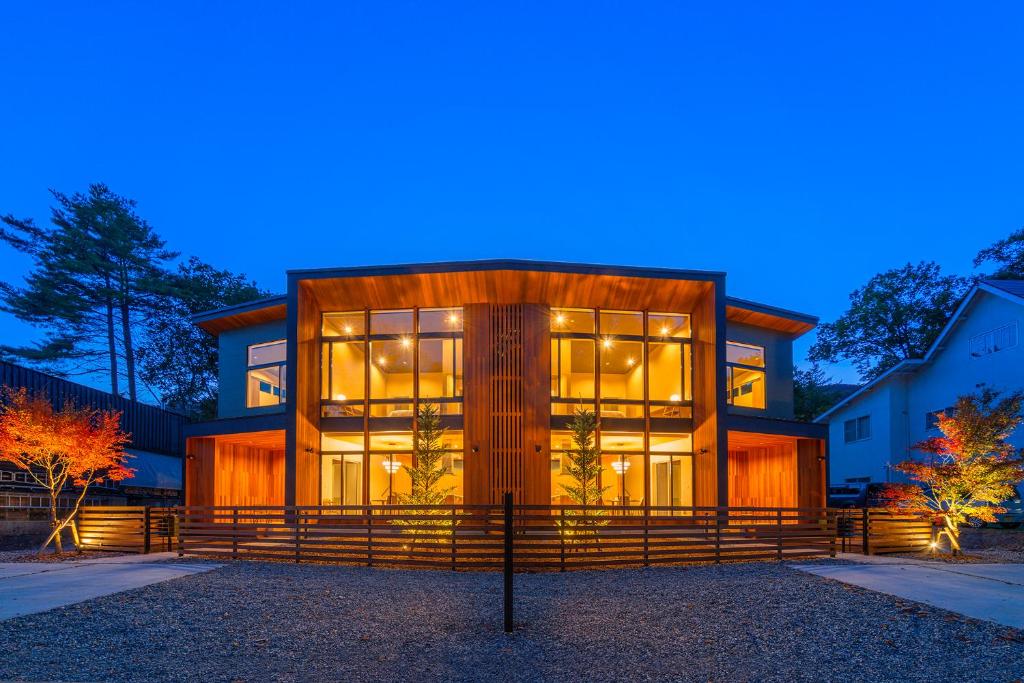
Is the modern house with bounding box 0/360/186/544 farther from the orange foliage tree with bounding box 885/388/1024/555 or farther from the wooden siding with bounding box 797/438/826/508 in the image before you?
the wooden siding with bounding box 797/438/826/508

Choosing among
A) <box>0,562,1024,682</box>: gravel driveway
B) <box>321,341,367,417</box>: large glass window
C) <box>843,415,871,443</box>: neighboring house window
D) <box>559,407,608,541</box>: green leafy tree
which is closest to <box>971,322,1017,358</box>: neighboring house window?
<box>843,415,871,443</box>: neighboring house window

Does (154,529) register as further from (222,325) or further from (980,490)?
(980,490)

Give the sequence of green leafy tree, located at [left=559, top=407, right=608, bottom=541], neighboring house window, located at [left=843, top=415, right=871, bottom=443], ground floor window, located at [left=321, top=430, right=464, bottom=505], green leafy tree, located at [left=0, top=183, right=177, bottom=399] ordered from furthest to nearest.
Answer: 1. green leafy tree, located at [left=0, top=183, right=177, bottom=399]
2. neighboring house window, located at [left=843, top=415, right=871, bottom=443]
3. ground floor window, located at [left=321, top=430, right=464, bottom=505]
4. green leafy tree, located at [left=559, top=407, right=608, bottom=541]

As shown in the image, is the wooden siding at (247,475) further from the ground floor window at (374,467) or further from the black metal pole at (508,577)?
the black metal pole at (508,577)

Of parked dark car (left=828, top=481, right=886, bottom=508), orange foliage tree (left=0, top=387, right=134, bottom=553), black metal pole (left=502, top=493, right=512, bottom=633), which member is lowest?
parked dark car (left=828, top=481, right=886, bottom=508)

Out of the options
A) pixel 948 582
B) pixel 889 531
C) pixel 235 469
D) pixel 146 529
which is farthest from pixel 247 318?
pixel 948 582

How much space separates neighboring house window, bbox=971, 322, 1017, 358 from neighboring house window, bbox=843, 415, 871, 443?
624 centimetres

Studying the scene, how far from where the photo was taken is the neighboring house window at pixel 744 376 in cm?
2152

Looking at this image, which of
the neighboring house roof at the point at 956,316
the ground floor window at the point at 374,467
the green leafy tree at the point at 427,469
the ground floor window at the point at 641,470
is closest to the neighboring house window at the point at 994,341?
the neighboring house roof at the point at 956,316

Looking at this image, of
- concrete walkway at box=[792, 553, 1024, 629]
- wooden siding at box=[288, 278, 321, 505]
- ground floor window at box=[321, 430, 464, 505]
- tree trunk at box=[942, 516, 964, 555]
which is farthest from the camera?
ground floor window at box=[321, 430, 464, 505]

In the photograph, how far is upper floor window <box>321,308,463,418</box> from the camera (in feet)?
63.8

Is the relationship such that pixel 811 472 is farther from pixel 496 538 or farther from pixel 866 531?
pixel 496 538

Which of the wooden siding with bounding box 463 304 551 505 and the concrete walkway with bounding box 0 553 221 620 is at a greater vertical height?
the wooden siding with bounding box 463 304 551 505

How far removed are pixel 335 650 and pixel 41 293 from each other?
124ft
